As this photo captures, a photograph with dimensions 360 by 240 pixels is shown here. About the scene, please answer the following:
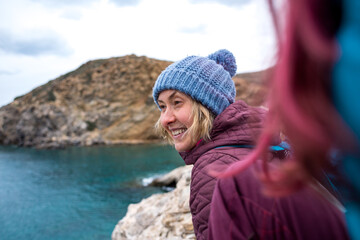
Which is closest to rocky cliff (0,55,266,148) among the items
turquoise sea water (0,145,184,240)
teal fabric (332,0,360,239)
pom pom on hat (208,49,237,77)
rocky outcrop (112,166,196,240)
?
turquoise sea water (0,145,184,240)

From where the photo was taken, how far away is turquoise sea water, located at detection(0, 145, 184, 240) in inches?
485

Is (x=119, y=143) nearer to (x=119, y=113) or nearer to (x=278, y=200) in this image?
(x=119, y=113)

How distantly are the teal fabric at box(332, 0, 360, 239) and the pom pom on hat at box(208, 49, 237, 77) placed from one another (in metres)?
1.89

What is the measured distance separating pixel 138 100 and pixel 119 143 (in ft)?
30.9

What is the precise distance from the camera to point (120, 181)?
19125mm

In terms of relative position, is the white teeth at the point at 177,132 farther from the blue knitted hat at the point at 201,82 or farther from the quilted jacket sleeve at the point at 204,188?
the quilted jacket sleeve at the point at 204,188

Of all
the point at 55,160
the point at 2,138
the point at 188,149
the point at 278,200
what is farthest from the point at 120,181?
the point at 2,138

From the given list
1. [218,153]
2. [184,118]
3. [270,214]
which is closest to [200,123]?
[184,118]

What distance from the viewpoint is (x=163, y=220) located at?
182 inches

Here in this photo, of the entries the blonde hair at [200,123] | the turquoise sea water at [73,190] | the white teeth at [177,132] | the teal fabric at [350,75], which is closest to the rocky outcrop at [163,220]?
the white teeth at [177,132]

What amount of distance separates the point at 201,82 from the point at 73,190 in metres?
18.3

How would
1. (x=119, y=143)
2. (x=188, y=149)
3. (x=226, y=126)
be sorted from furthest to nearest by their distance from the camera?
(x=119, y=143) < (x=188, y=149) < (x=226, y=126)

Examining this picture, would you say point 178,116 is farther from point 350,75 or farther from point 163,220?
point 163,220

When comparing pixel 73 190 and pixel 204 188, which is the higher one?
pixel 204 188
